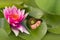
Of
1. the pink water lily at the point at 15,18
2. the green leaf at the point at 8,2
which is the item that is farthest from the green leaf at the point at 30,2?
the pink water lily at the point at 15,18

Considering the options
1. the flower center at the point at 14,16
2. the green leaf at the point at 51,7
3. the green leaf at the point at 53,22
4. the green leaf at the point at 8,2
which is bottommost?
the green leaf at the point at 53,22

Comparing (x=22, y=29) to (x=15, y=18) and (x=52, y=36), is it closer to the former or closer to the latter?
(x=15, y=18)

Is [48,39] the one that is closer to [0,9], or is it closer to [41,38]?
[41,38]

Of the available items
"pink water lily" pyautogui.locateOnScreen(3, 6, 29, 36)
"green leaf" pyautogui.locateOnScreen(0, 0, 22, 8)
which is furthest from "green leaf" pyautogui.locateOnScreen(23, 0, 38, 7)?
"pink water lily" pyautogui.locateOnScreen(3, 6, 29, 36)

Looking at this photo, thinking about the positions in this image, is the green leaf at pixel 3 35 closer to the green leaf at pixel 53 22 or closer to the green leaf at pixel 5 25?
the green leaf at pixel 5 25

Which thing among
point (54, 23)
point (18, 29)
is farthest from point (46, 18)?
point (18, 29)

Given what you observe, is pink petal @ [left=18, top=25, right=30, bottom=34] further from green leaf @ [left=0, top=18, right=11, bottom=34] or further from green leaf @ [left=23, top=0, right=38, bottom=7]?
green leaf @ [left=23, top=0, right=38, bottom=7]

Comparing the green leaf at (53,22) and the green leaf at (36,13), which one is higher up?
the green leaf at (36,13)

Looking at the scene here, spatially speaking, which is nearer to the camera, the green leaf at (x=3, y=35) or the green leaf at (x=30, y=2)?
the green leaf at (x=3, y=35)
